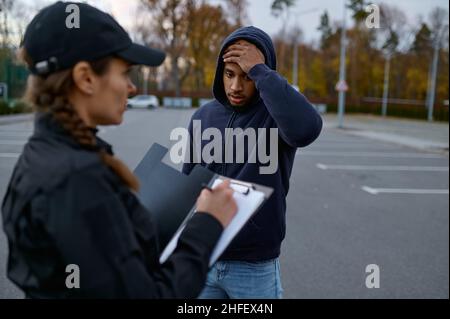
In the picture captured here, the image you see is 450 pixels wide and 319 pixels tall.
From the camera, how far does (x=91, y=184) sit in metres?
0.90

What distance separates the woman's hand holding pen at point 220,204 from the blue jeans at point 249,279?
65 centimetres

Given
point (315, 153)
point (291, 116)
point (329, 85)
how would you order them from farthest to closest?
point (329, 85) < point (315, 153) < point (291, 116)

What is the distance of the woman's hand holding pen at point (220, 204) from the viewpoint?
A: 109cm

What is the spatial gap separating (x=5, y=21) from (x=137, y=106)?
20.7 m

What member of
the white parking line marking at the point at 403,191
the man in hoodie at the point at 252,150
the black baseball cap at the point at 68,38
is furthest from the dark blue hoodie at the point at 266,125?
the white parking line marking at the point at 403,191

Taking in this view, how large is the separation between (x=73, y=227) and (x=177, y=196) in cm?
41

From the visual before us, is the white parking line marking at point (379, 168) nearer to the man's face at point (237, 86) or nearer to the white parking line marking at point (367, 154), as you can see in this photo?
the white parking line marking at point (367, 154)

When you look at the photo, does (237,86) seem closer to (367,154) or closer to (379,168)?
(379,168)

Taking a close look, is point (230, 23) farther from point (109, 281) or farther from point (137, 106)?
point (137, 106)

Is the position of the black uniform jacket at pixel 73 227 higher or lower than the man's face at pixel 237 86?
lower

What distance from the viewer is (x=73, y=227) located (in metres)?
0.87

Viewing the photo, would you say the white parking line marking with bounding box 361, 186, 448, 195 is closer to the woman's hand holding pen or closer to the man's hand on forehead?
the man's hand on forehead

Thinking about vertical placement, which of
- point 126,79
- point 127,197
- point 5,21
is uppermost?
point 5,21
